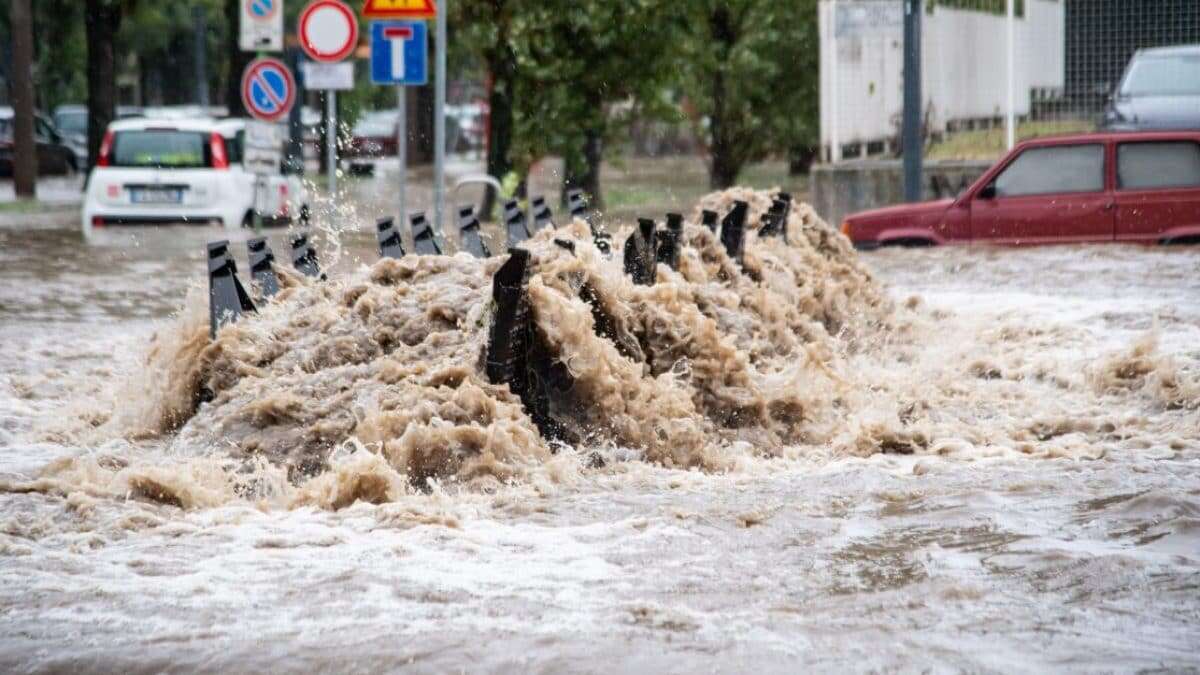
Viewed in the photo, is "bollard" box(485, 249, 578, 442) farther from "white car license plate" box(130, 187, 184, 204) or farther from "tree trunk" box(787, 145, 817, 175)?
"tree trunk" box(787, 145, 817, 175)

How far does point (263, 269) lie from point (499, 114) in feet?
55.8

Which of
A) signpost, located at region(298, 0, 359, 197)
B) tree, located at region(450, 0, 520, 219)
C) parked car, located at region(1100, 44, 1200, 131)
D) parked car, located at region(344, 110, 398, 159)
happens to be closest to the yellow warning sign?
signpost, located at region(298, 0, 359, 197)

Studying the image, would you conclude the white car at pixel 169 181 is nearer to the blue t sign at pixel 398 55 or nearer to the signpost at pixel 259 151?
the signpost at pixel 259 151

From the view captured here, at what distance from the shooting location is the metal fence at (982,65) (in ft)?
77.5

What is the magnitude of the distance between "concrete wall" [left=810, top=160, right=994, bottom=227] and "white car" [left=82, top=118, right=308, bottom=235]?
641 cm

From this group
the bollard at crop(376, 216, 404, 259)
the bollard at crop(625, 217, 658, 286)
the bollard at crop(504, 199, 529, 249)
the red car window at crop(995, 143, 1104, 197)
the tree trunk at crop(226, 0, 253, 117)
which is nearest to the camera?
the bollard at crop(625, 217, 658, 286)

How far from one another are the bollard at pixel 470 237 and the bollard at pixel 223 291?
10.9 feet

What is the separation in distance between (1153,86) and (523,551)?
17.2 m

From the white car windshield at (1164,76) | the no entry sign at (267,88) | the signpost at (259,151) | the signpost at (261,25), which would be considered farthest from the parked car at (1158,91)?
the signpost at (261,25)

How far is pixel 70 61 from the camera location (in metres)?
58.0

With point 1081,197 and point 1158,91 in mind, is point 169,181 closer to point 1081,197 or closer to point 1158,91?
point 1081,197

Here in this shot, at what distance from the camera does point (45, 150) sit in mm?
44938

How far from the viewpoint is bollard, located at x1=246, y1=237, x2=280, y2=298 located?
1118cm

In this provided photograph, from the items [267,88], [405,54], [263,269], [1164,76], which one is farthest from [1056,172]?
[263,269]
